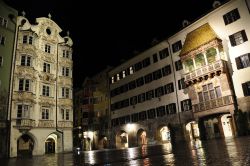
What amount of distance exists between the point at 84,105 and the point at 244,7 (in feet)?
132

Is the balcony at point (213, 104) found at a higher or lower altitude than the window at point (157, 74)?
lower

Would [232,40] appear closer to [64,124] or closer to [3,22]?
Answer: [64,124]

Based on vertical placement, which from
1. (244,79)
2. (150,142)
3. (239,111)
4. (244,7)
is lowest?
(150,142)

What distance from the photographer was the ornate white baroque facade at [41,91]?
30.3 m

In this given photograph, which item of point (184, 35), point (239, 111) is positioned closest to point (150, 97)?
point (184, 35)

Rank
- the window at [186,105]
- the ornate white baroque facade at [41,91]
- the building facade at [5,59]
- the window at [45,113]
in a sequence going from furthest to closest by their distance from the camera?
the window at [45,113] → the window at [186,105] → the ornate white baroque facade at [41,91] → the building facade at [5,59]

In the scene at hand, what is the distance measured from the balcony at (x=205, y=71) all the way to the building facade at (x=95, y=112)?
73.7ft

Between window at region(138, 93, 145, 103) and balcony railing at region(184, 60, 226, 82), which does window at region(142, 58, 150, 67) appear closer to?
window at region(138, 93, 145, 103)

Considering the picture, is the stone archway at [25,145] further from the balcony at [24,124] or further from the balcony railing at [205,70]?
the balcony railing at [205,70]

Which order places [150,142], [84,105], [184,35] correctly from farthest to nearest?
[84,105] → [150,142] → [184,35]

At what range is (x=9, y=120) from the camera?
94.5ft

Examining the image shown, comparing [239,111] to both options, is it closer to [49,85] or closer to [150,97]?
[150,97]

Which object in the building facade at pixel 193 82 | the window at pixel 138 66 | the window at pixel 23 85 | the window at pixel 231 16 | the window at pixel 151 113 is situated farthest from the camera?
the window at pixel 138 66

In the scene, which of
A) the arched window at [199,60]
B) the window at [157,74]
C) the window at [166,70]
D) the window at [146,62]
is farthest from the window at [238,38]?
the window at [146,62]
